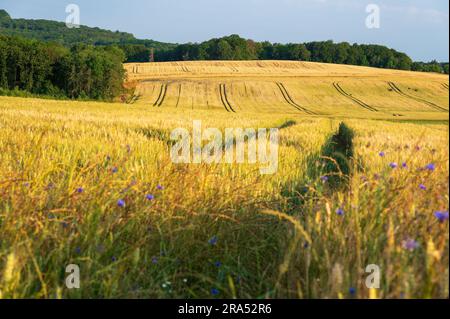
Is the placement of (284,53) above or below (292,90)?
above

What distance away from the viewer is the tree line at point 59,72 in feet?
182

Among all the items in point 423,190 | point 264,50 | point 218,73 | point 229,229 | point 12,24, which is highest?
point 12,24

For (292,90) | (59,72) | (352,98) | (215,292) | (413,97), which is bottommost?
(215,292)

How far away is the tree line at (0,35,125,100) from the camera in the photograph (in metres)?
55.4

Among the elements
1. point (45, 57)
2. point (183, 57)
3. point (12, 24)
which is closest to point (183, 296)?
point (45, 57)

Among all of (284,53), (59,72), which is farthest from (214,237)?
(284,53)

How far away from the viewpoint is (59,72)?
2261 inches

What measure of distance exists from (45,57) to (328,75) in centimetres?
4045

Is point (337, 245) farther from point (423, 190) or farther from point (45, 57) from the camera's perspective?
point (45, 57)

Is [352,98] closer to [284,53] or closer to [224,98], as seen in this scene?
[224,98]

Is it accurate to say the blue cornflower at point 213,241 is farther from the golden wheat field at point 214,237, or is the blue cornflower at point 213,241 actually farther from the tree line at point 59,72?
the tree line at point 59,72

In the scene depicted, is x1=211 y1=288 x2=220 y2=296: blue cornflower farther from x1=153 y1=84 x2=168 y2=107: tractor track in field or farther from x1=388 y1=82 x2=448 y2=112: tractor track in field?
x1=388 y1=82 x2=448 y2=112: tractor track in field

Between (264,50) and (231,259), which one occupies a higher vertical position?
(264,50)

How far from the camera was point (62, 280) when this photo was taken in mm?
2291
